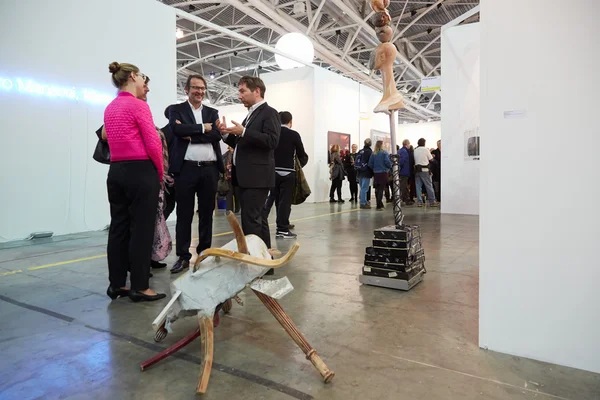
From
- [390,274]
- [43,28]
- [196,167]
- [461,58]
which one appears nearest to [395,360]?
[390,274]

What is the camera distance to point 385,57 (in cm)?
280

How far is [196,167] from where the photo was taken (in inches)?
125

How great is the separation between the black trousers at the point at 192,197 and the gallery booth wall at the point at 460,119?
572cm

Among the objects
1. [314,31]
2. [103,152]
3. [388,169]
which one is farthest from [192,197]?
[314,31]

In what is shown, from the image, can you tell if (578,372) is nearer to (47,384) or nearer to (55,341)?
(47,384)

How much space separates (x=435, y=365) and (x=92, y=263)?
3.21 m

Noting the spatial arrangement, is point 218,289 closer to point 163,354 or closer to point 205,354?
point 205,354

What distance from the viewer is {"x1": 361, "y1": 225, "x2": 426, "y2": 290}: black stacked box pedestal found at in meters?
2.71

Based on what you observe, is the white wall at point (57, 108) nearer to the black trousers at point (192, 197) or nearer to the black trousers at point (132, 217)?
the black trousers at point (192, 197)

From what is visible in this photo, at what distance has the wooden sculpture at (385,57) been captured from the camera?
275 cm

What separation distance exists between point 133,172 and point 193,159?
0.84 meters

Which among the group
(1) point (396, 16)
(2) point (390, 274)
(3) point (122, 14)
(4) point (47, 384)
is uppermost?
(1) point (396, 16)

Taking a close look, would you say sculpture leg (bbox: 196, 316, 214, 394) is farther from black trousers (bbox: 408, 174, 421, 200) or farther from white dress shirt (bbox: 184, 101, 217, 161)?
black trousers (bbox: 408, 174, 421, 200)

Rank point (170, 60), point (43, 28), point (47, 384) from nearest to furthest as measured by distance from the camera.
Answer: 1. point (47, 384)
2. point (43, 28)
3. point (170, 60)
